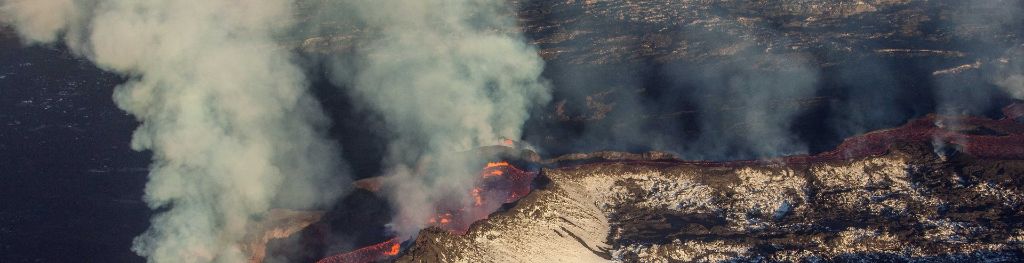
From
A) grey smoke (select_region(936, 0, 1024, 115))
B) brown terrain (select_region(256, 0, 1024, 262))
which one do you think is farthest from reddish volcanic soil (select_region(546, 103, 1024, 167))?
grey smoke (select_region(936, 0, 1024, 115))

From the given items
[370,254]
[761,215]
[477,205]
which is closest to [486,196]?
[477,205]

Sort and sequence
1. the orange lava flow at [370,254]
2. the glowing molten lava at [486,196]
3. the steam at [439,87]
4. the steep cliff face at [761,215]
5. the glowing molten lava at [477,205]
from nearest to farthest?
the steep cliff face at [761,215] < the orange lava flow at [370,254] < the glowing molten lava at [477,205] < the glowing molten lava at [486,196] < the steam at [439,87]

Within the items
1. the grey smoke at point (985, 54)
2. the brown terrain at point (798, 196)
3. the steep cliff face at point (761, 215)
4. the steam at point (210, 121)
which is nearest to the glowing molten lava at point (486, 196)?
the brown terrain at point (798, 196)

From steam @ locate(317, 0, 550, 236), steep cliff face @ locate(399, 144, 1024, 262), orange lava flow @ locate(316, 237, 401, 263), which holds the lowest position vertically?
steep cliff face @ locate(399, 144, 1024, 262)

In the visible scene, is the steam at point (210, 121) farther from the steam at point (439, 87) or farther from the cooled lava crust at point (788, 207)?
the cooled lava crust at point (788, 207)

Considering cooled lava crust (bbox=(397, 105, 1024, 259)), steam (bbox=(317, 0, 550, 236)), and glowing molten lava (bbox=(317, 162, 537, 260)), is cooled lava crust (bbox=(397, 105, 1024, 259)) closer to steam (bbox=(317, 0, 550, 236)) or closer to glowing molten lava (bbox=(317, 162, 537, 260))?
glowing molten lava (bbox=(317, 162, 537, 260))

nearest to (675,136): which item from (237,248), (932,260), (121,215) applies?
(932,260)

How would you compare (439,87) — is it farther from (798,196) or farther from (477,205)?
(798,196)
